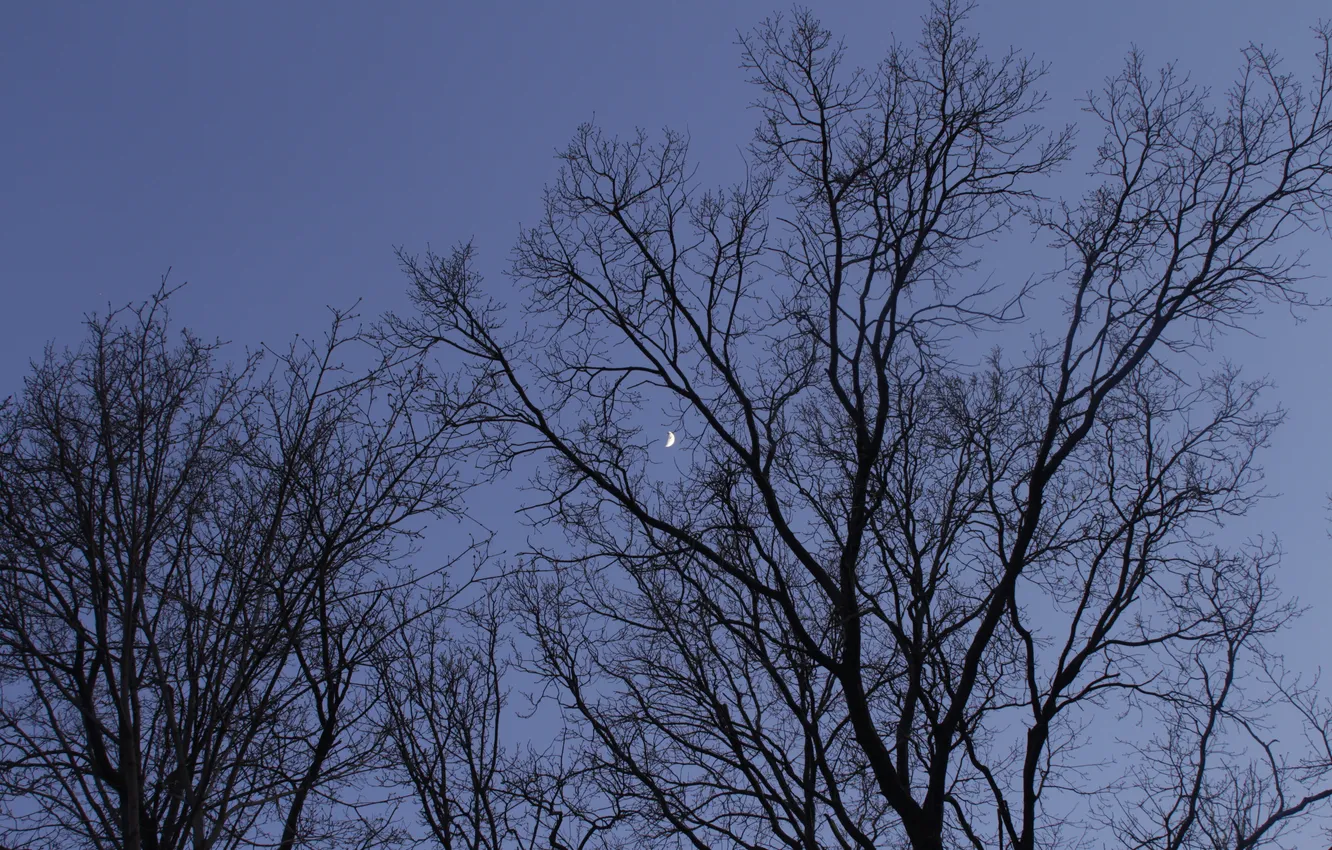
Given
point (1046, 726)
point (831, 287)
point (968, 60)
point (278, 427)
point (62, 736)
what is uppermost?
point (968, 60)

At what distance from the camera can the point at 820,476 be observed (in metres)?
9.99

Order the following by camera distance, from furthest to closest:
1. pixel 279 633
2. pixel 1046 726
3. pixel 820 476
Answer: pixel 820 476, pixel 1046 726, pixel 279 633

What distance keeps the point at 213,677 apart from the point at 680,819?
443 centimetres

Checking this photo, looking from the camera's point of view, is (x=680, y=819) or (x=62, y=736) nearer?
(x=62, y=736)

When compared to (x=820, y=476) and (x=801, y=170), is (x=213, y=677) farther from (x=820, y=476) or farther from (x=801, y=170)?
(x=801, y=170)

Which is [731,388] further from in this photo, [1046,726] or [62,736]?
[62,736]

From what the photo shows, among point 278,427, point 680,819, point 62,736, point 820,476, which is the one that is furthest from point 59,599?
point 820,476

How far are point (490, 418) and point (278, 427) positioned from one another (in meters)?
1.97

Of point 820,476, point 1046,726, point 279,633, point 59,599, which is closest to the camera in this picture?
point 59,599

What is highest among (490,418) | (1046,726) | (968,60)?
(968,60)

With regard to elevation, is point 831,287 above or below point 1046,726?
above

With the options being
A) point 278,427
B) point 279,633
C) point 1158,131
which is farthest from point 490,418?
point 1158,131

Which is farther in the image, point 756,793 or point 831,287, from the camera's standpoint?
point 831,287

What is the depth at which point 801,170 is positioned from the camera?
9570 mm
